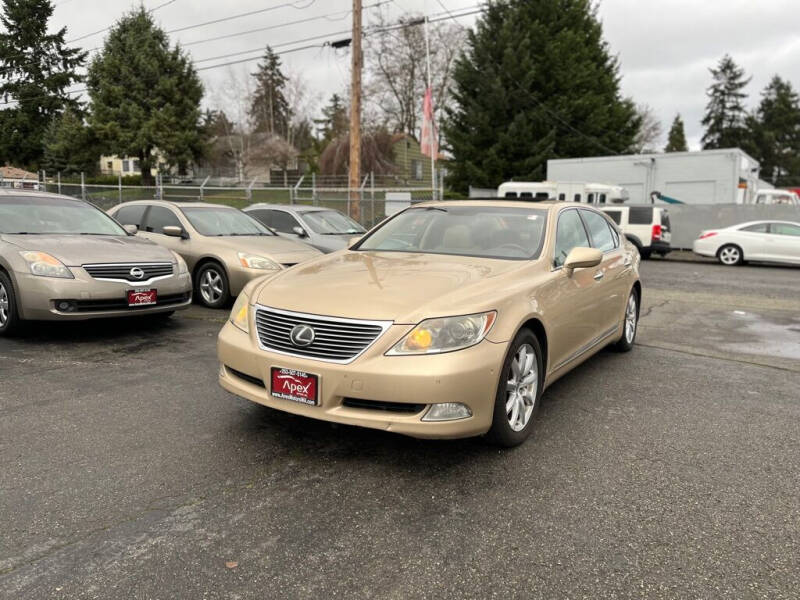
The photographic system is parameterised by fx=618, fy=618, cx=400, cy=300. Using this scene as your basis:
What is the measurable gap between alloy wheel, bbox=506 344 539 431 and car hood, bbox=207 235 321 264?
16.5 ft

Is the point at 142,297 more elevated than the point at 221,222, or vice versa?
the point at 221,222

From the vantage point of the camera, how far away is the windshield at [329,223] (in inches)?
432

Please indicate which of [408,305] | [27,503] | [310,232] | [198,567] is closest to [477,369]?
[408,305]

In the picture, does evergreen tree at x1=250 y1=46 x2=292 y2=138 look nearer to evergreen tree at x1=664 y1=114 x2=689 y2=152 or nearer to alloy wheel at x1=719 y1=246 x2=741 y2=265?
alloy wheel at x1=719 y1=246 x2=741 y2=265

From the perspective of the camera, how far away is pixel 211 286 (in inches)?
325

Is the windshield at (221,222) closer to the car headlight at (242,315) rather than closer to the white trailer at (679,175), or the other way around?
the car headlight at (242,315)

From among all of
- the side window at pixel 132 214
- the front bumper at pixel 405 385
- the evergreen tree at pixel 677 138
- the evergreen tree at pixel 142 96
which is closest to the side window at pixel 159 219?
the side window at pixel 132 214

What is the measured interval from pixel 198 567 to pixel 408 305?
160 centimetres

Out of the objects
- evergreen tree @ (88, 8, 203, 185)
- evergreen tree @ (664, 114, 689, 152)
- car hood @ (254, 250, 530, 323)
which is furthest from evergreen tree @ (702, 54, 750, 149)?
car hood @ (254, 250, 530, 323)

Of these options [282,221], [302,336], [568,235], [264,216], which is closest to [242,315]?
[302,336]

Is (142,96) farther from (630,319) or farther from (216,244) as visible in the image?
(630,319)

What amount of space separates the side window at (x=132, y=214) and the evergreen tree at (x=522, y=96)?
21741 millimetres

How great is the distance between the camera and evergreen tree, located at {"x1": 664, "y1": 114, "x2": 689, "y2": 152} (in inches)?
3556

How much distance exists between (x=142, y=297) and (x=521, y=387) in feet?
13.8
